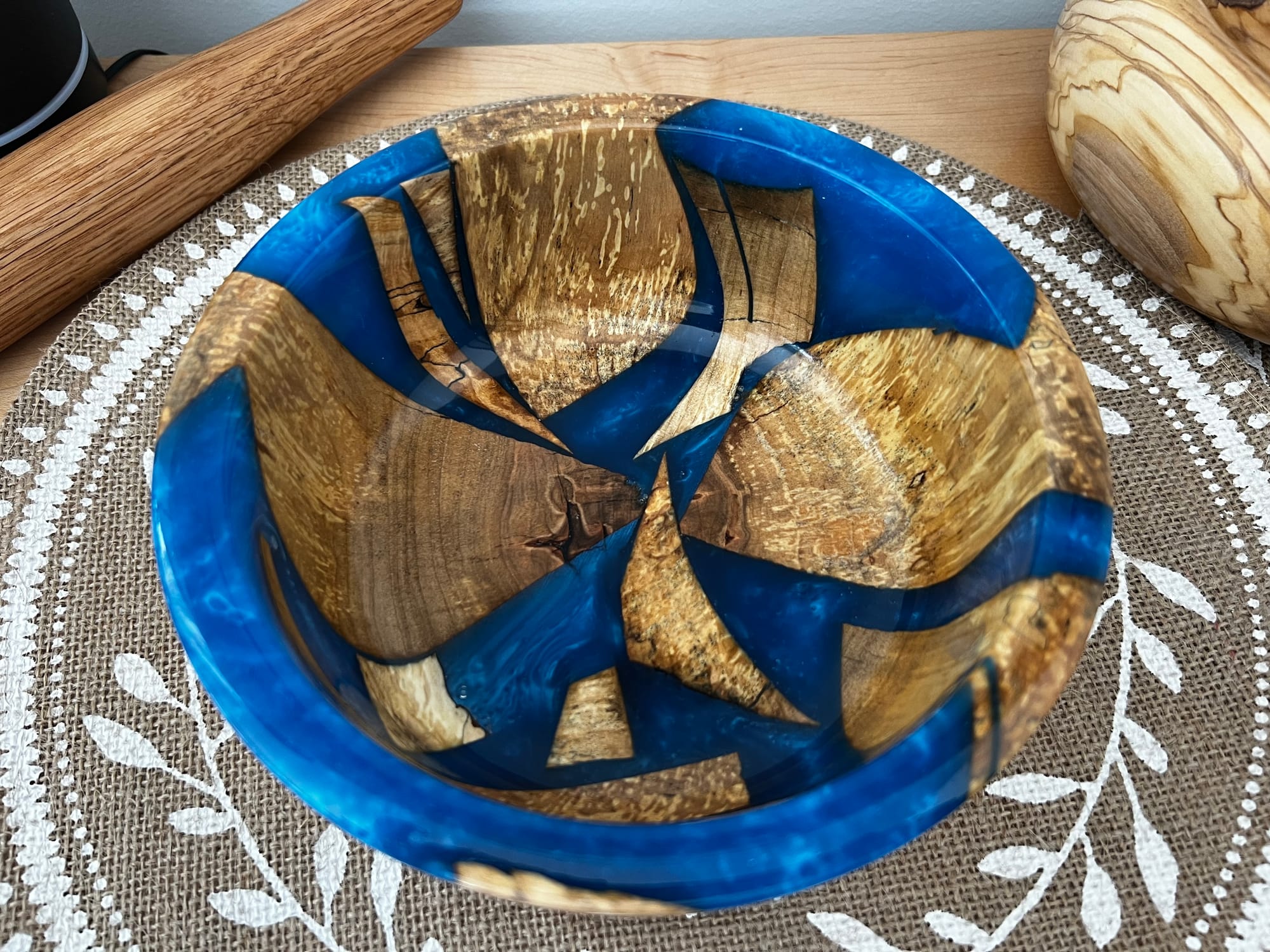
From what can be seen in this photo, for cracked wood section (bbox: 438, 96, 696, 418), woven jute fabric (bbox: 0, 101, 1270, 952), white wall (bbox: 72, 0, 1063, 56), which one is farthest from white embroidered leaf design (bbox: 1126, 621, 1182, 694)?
white wall (bbox: 72, 0, 1063, 56)

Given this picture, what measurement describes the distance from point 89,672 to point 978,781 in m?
0.44

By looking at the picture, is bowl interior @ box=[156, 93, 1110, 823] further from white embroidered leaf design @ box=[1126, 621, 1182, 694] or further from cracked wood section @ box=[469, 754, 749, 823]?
white embroidered leaf design @ box=[1126, 621, 1182, 694]

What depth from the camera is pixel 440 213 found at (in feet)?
1.76

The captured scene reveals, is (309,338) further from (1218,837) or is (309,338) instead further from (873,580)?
(1218,837)

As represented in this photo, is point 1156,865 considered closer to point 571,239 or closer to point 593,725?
point 593,725

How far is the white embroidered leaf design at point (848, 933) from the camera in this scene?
449mm

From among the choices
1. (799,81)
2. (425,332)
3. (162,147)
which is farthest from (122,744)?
(799,81)

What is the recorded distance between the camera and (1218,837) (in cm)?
47

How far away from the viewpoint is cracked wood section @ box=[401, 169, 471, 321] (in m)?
0.52

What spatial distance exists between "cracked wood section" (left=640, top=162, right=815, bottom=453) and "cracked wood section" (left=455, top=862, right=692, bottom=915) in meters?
0.28

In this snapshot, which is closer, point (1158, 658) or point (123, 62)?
point (1158, 658)

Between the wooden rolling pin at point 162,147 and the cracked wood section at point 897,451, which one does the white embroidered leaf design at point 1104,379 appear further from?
the wooden rolling pin at point 162,147

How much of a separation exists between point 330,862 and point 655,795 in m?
0.16

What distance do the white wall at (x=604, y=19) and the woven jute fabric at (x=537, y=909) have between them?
1.25 feet
